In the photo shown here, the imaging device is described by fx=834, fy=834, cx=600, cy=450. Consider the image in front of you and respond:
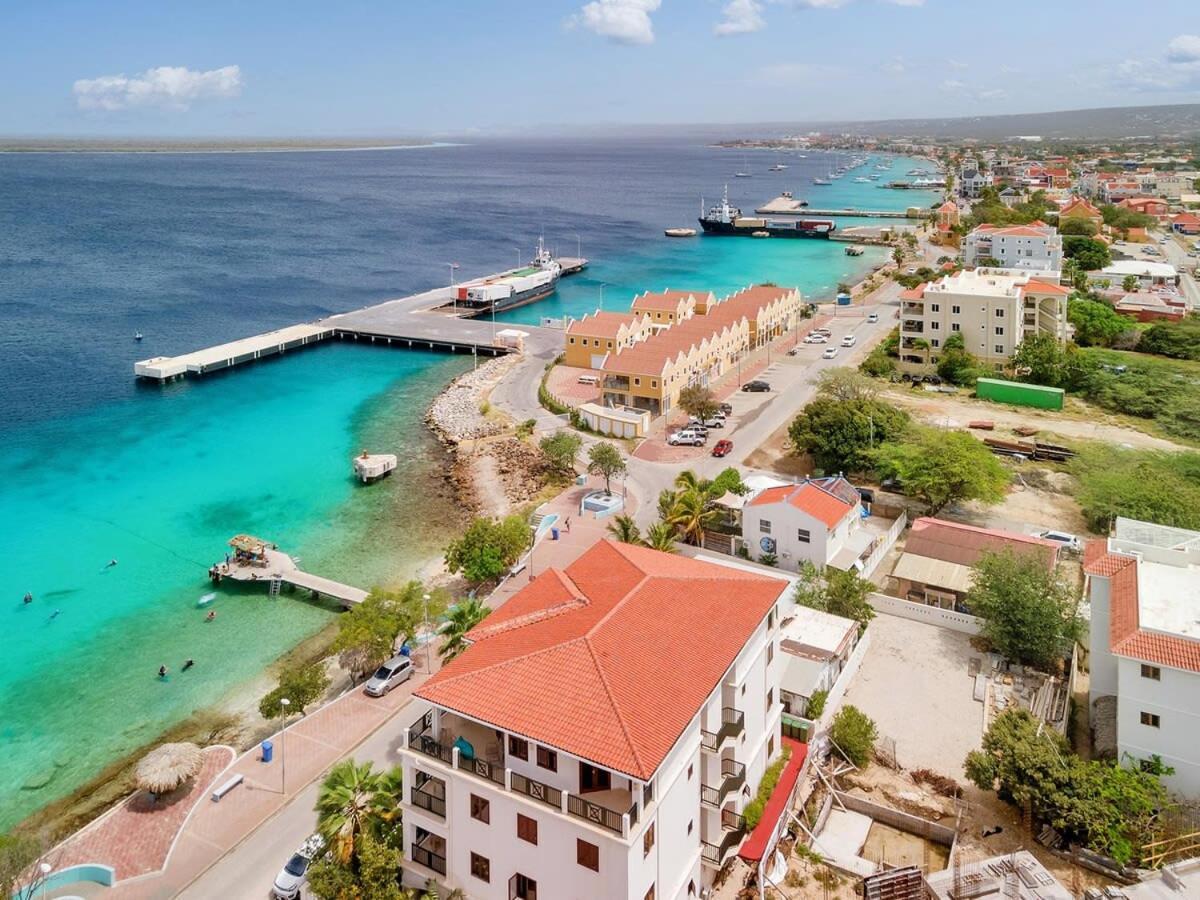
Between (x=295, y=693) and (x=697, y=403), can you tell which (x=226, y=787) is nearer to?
(x=295, y=693)

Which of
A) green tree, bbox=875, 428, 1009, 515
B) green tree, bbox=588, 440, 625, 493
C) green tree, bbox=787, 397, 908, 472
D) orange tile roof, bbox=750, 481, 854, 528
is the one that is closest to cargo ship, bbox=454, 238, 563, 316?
→ green tree, bbox=588, 440, 625, 493

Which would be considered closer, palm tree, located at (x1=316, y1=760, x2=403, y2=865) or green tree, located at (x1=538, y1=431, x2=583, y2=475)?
palm tree, located at (x1=316, y1=760, x2=403, y2=865)

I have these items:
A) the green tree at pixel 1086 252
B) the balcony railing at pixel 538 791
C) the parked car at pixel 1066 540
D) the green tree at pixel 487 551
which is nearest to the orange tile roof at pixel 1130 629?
the parked car at pixel 1066 540

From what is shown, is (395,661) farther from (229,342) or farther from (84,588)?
(229,342)

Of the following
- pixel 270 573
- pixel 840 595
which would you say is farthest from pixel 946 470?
pixel 270 573

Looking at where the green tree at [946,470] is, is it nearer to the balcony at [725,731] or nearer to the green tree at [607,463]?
the green tree at [607,463]

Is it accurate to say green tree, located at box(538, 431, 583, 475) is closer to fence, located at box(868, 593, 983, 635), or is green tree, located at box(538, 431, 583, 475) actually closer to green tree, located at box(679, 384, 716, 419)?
green tree, located at box(679, 384, 716, 419)
